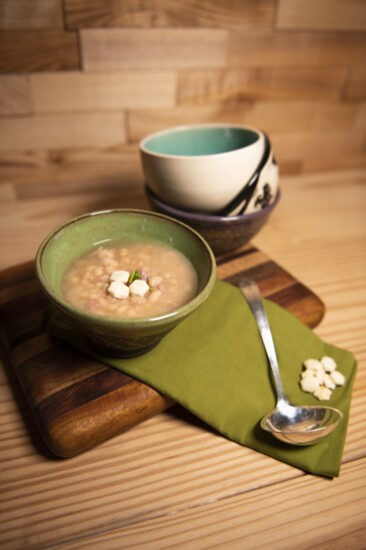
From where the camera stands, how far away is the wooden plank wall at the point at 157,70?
1224 millimetres

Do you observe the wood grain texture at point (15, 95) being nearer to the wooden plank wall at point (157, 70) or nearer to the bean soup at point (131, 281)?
the wooden plank wall at point (157, 70)

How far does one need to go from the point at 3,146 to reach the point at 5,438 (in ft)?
3.00

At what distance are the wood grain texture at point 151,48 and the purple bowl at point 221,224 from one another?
0.46m

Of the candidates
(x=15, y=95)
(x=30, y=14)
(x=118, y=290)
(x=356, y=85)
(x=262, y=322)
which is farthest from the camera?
(x=356, y=85)

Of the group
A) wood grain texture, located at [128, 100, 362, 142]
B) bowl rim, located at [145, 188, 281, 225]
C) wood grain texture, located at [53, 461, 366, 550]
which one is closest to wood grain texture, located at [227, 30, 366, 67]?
wood grain texture, located at [128, 100, 362, 142]

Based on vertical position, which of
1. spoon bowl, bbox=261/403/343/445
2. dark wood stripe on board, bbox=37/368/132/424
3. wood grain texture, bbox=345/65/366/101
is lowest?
spoon bowl, bbox=261/403/343/445

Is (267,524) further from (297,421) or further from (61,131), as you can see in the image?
(61,131)

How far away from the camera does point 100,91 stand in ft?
4.36

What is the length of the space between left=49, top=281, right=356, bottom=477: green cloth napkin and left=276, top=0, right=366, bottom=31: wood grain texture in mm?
967

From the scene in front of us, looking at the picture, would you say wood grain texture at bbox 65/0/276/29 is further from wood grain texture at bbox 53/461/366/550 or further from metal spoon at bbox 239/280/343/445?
wood grain texture at bbox 53/461/366/550

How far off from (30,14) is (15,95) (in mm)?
211

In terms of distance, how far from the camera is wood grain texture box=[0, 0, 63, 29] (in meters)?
1.14

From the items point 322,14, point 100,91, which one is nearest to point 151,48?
point 100,91

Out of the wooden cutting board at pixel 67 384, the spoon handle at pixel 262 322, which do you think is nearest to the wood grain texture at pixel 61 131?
the wooden cutting board at pixel 67 384
